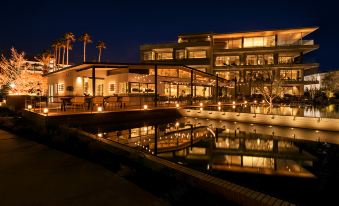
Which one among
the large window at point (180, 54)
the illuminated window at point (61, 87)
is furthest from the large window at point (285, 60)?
the illuminated window at point (61, 87)

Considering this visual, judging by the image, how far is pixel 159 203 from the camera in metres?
3.85

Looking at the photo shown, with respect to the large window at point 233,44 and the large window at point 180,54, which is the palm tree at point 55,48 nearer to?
the large window at point 180,54

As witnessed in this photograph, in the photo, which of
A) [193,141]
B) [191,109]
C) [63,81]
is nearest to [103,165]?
[193,141]

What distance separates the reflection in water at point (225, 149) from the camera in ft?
23.5

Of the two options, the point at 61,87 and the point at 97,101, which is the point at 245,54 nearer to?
the point at 61,87

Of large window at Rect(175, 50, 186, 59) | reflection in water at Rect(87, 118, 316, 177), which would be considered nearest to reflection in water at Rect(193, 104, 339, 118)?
reflection in water at Rect(87, 118, 316, 177)

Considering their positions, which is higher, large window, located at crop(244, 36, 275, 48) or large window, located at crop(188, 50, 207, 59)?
large window, located at crop(244, 36, 275, 48)

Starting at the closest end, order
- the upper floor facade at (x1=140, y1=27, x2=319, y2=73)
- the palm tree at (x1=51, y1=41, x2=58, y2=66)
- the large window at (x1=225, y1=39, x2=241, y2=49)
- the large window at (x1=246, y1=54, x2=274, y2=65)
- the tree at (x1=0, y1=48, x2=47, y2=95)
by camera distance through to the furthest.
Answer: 1. the tree at (x1=0, y1=48, x2=47, y2=95)
2. the upper floor facade at (x1=140, y1=27, x2=319, y2=73)
3. the large window at (x1=246, y1=54, x2=274, y2=65)
4. the large window at (x1=225, y1=39, x2=241, y2=49)
5. the palm tree at (x1=51, y1=41, x2=58, y2=66)

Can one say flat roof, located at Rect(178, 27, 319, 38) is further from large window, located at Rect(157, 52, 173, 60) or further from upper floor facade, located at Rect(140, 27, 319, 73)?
large window, located at Rect(157, 52, 173, 60)

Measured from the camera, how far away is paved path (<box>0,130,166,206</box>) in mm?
3922

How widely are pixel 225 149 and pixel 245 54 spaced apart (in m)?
36.1

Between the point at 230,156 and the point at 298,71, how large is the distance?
3700cm

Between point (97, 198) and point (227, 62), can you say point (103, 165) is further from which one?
point (227, 62)

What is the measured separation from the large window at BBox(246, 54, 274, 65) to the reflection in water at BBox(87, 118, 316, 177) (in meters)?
31.3
